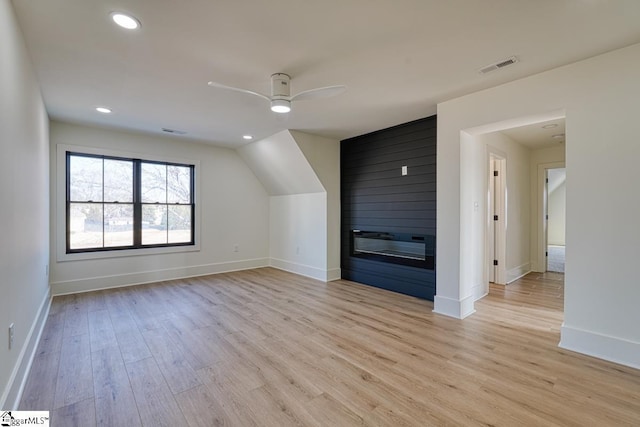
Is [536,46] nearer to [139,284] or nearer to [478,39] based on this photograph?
[478,39]

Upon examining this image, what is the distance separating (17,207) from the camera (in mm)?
2107

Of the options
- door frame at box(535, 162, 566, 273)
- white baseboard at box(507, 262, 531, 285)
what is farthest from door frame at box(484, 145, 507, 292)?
door frame at box(535, 162, 566, 273)

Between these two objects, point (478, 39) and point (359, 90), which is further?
point (359, 90)

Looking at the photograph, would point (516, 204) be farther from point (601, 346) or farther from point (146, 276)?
point (146, 276)

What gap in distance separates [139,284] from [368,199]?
421cm

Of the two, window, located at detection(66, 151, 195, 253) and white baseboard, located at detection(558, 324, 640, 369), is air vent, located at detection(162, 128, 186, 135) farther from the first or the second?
white baseboard, located at detection(558, 324, 640, 369)

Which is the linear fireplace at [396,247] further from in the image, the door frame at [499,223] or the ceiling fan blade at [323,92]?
the ceiling fan blade at [323,92]

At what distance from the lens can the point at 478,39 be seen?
87.3 inches

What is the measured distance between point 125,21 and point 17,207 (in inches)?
60.7

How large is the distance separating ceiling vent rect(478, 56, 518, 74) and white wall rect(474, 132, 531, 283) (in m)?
2.10

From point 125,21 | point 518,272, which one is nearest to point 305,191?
point 125,21

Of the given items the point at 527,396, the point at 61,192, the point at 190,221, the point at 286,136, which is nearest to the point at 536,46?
the point at 527,396

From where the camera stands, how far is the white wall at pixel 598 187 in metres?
2.35

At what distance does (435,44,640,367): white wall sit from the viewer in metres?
2.35
